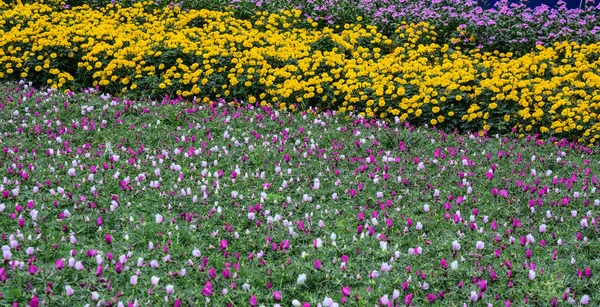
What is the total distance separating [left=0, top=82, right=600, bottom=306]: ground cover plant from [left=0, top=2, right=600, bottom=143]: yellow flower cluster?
76 cm

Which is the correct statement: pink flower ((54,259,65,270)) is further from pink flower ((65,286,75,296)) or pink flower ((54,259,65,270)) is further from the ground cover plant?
pink flower ((65,286,75,296))

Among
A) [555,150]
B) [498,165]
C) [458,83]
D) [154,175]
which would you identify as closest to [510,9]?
[458,83]

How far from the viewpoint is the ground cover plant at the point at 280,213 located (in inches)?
151

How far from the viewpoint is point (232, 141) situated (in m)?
6.40

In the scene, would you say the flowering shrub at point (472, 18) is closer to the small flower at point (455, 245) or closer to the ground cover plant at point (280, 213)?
the ground cover plant at point (280, 213)

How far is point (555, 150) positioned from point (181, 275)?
15.4ft

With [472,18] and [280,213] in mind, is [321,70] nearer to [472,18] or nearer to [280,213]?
[472,18]

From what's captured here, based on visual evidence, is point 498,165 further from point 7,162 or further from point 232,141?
point 7,162

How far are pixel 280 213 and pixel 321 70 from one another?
4398 millimetres

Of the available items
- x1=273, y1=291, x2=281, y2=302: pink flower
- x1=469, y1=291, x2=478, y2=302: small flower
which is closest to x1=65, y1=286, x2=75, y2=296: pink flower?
x1=273, y1=291, x2=281, y2=302: pink flower

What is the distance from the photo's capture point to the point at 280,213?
4.85m

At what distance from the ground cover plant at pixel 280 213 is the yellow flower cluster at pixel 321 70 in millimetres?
755

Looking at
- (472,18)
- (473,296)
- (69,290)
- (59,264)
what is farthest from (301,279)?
(472,18)

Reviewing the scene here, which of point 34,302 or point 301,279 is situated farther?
point 301,279
